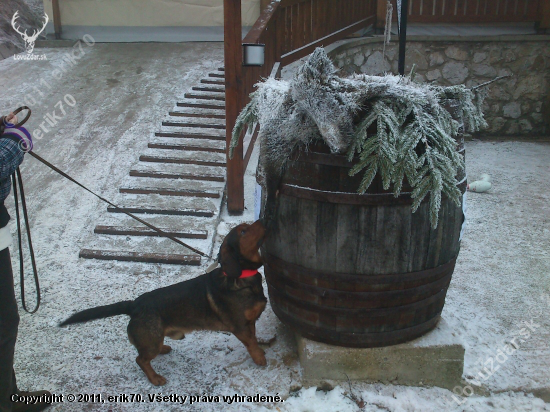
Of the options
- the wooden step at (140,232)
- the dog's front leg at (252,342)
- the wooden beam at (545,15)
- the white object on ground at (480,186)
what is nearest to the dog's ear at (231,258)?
the dog's front leg at (252,342)

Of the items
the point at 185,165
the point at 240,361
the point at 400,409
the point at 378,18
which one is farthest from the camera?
the point at 378,18

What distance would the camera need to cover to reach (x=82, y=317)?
9.10 feet

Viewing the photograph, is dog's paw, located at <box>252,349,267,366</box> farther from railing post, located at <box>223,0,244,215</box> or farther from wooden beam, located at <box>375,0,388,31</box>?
wooden beam, located at <box>375,0,388,31</box>

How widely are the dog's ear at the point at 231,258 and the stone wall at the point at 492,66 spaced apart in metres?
5.48

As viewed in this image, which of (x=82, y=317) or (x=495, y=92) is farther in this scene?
(x=495, y=92)

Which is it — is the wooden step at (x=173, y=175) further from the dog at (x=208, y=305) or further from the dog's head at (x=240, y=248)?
the dog's head at (x=240, y=248)

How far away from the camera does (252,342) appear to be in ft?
10.1

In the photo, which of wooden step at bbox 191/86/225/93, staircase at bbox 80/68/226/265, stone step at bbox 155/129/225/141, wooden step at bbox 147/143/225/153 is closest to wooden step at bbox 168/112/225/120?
staircase at bbox 80/68/226/265

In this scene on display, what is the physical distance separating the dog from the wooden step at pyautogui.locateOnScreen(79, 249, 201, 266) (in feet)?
4.12

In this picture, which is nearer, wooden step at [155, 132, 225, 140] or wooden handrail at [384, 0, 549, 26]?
wooden step at [155, 132, 225, 140]

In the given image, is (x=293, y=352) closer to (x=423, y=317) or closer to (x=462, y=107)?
(x=423, y=317)

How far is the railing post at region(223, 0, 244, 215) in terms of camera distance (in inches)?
181

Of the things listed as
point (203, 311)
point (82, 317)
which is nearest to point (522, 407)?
point (203, 311)

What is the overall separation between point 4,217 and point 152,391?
127 cm
